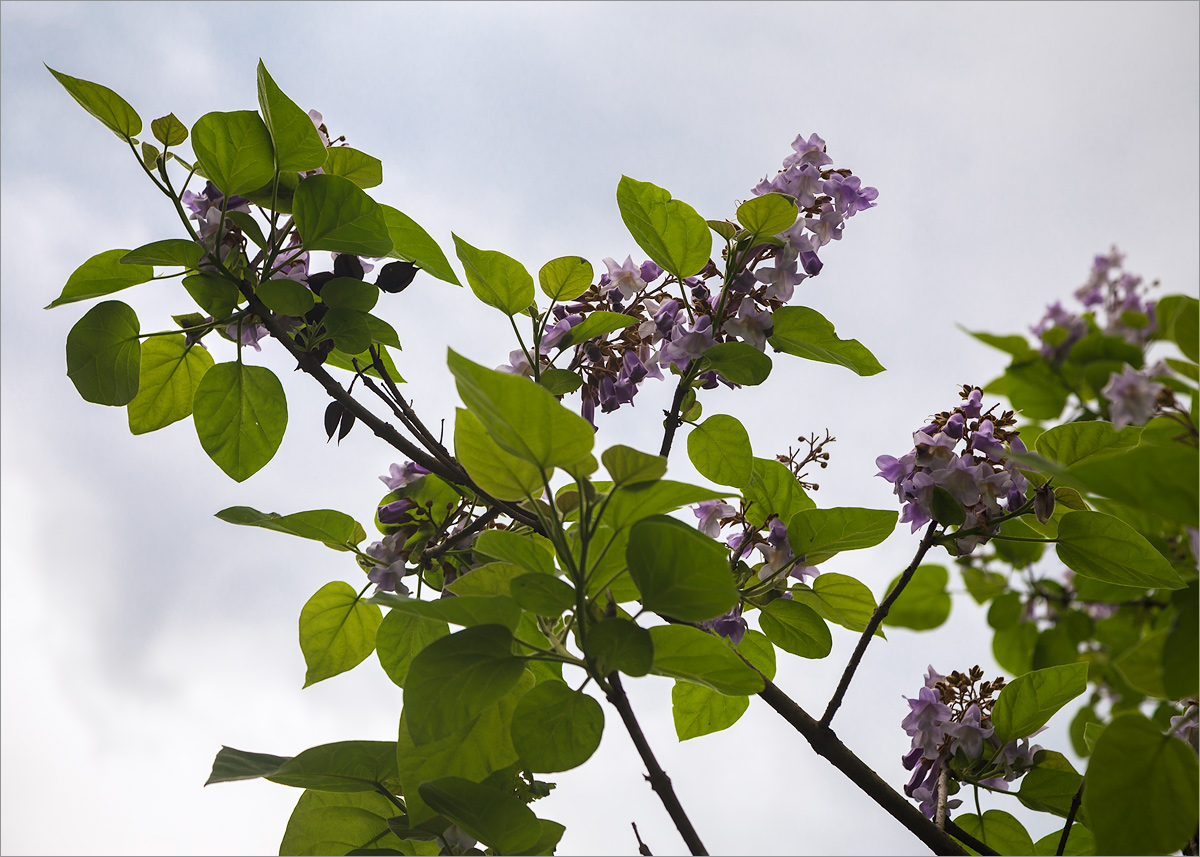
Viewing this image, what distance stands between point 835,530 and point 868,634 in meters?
0.10

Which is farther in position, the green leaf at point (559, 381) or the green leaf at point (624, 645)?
the green leaf at point (559, 381)

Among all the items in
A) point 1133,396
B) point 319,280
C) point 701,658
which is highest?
point 319,280

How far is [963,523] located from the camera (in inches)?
29.9

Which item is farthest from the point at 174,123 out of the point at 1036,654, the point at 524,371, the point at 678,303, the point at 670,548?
the point at 1036,654

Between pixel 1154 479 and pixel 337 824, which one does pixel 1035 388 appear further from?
pixel 337 824

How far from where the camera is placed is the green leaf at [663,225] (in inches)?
30.4

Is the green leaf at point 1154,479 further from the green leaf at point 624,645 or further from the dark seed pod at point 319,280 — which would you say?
the dark seed pod at point 319,280

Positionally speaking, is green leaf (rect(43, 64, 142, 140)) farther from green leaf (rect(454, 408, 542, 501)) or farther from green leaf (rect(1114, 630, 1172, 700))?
green leaf (rect(1114, 630, 1172, 700))

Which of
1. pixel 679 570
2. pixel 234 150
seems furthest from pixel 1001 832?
pixel 234 150

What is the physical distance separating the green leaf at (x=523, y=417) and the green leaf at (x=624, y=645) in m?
0.10

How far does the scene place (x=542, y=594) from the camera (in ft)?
1.67

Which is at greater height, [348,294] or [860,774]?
[348,294]

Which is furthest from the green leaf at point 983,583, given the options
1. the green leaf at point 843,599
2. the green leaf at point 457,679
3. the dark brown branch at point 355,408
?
the green leaf at point 457,679

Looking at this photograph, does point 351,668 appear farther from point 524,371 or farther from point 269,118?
point 269,118
